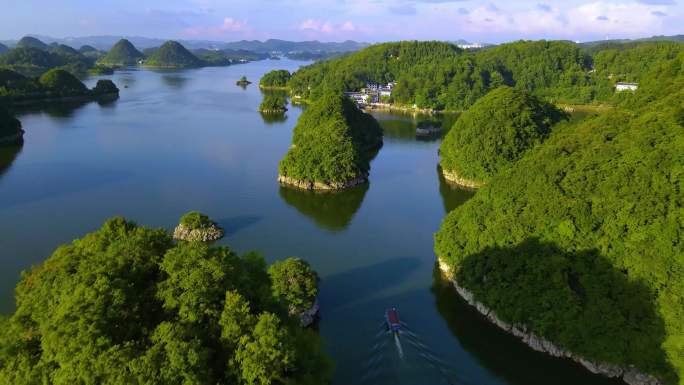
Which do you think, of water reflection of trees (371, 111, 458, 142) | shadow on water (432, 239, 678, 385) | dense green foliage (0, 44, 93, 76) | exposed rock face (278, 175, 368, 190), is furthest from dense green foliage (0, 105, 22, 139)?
dense green foliage (0, 44, 93, 76)

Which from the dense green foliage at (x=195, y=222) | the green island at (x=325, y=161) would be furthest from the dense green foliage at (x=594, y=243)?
the green island at (x=325, y=161)

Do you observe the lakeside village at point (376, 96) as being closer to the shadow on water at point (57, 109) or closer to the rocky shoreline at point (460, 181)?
the rocky shoreline at point (460, 181)

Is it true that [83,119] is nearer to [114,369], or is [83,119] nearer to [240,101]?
[240,101]

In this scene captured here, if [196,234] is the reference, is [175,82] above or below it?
above

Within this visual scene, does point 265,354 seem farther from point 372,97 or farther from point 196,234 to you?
point 372,97

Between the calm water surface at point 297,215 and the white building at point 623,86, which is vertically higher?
the white building at point 623,86

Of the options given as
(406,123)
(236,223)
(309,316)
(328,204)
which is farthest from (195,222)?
(406,123)
